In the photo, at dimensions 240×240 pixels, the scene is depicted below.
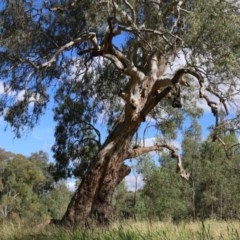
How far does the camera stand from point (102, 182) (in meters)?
15.5

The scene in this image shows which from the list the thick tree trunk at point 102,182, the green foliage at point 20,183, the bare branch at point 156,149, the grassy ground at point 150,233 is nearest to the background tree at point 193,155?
the green foliage at point 20,183

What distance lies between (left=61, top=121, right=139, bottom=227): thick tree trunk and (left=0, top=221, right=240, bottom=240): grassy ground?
2.90 metres

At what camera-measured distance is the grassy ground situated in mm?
7757

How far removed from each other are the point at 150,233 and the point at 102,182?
21.9 ft

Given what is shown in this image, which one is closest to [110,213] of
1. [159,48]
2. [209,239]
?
[159,48]

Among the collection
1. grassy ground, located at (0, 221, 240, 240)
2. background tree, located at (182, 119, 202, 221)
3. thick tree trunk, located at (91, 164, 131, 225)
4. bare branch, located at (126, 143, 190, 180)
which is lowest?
grassy ground, located at (0, 221, 240, 240)

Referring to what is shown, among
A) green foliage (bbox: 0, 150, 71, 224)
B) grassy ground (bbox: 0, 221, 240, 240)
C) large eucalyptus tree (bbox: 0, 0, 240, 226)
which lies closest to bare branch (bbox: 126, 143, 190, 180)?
large eucalyptus tree (bbox: 0, 0, 240, 226)

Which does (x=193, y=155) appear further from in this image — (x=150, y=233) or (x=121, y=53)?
(x=150, y=233)

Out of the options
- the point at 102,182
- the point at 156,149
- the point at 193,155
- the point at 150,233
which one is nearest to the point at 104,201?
the point at 102,182

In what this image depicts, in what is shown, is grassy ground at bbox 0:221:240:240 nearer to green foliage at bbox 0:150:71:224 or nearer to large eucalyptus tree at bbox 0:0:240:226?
large eucalyptus tree at bbox 0:0:240:226

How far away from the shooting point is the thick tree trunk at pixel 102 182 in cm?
1524

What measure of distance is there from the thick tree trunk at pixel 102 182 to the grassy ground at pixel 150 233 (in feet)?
9.52

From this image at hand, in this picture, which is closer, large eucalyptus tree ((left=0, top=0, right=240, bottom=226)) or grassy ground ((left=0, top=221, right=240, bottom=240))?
grassy ground ((left=0, top=221, right=240, bottom=240))

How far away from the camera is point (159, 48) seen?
52.5ft
